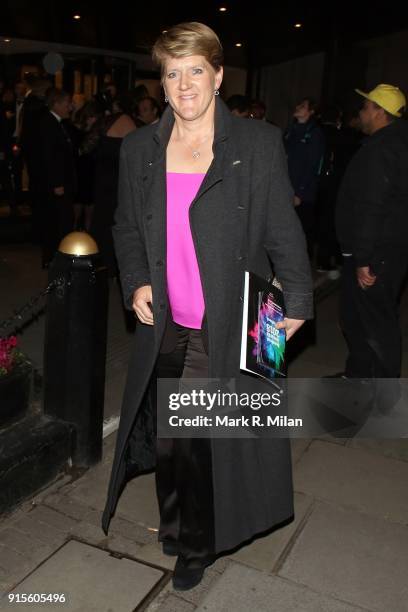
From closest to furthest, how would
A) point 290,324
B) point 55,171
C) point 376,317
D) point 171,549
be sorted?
point 290,324 → point 171,549 → point 376,317 → point 55,171

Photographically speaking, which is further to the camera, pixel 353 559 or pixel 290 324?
pixel 353 559

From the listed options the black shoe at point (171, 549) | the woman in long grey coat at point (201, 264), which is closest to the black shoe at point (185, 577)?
the woman in long grey coat at point (201, 264)

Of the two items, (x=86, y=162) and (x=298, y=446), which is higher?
(x=86, y=162)

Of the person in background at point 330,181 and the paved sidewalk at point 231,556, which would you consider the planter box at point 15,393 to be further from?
the person in background at point 330,181

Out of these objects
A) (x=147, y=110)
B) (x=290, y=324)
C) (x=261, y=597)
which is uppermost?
(x=147, y=110)

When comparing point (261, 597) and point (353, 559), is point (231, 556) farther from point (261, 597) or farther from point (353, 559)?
point (353, 559)

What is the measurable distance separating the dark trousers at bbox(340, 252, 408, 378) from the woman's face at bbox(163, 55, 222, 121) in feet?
6.89

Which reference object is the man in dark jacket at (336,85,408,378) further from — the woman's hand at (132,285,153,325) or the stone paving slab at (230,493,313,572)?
the woman's hand at (132,285,153,325)

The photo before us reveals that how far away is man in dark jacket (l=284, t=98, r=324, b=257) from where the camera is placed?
7.65m

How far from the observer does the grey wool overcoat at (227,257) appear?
7.59ft

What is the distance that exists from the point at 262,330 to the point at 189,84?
0.93m

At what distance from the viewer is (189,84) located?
2236 millimetres

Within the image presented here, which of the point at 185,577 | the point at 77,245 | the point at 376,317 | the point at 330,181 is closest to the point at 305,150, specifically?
the point at 330,181

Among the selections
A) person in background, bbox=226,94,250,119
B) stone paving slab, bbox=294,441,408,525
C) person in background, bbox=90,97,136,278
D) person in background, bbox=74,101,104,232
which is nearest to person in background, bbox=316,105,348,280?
person in background, bbox=226,94,250,119
